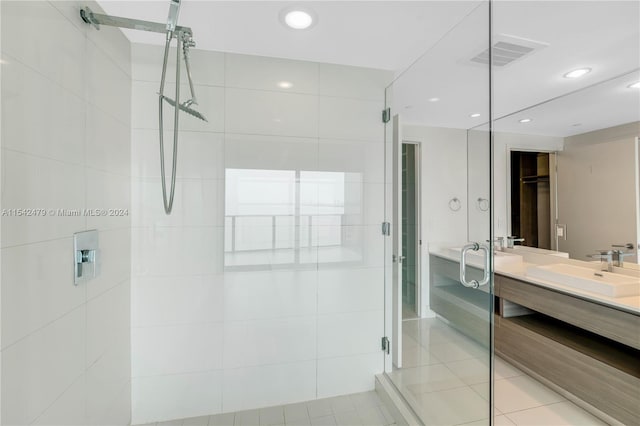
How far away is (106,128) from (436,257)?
2020 mm

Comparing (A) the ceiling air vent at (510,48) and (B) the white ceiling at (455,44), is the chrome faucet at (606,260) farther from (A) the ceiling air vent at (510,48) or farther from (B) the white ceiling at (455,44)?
(A) the ceiling air vent at (510,48)

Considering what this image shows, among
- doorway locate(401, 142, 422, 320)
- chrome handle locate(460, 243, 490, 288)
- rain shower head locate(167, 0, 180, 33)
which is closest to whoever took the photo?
rain shower head locate(167, 0, 180, 33)

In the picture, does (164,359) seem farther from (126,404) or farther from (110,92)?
(110,92)

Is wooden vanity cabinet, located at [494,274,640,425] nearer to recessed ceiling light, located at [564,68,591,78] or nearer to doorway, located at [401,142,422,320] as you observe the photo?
doorway, located at [401,142,422,320]

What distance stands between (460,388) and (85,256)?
2.00 m

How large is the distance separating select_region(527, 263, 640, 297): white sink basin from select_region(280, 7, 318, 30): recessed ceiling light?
222 cm

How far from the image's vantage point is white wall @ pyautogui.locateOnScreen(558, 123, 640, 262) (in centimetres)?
148

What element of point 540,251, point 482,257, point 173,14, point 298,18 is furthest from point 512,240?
point 173,14

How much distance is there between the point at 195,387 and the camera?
1.69 metres

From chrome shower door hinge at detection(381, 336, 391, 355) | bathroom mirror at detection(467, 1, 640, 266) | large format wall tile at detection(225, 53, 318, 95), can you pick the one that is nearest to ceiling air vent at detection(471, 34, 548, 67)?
bathroom mirror at detection(467, 1, 640, 266)

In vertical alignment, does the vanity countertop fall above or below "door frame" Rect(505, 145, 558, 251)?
below

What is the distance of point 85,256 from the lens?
119 centimetres

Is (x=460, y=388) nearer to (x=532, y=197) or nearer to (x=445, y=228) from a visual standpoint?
(x=445, y=228)

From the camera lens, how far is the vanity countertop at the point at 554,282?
1.47 m
